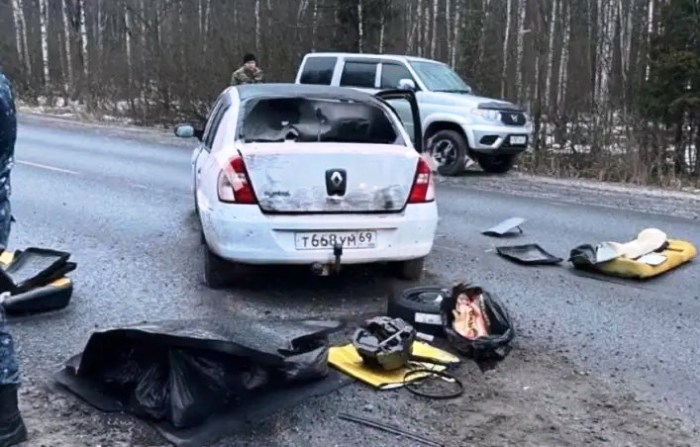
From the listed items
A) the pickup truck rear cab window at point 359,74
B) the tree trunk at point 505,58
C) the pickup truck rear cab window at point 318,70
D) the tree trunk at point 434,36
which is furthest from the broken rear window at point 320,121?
the tree trunk at point 434,36

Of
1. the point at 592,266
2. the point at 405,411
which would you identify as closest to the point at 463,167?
the point at 592,266

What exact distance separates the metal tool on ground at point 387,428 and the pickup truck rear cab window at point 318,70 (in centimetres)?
1243

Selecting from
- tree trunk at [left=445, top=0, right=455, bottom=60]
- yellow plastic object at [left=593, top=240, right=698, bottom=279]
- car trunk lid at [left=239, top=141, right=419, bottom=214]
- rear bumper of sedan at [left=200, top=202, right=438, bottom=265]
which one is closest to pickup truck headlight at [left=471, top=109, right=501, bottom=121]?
yellow plastic object at [left=593, top=240, right=698, bottom=279]

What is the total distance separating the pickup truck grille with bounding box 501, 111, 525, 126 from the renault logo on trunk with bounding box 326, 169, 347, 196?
9497 mm

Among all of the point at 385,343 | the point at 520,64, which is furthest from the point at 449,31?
the point at 385,343

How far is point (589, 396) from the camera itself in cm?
462

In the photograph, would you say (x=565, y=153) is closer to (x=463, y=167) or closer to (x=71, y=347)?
(x=463, y=167)

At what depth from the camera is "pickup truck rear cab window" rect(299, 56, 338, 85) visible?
16266 mm

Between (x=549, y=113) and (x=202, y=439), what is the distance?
14808 mm

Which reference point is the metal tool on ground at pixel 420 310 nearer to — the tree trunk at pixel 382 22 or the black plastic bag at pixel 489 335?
the black plastic bag at pixel 489 335

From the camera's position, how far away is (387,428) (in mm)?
4141

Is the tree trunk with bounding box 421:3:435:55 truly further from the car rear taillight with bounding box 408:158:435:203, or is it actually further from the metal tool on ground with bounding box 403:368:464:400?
the metal tool on ground with bounding box 403:368:464:400

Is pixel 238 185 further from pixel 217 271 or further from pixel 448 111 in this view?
pixel 448 111

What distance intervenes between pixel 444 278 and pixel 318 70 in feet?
32.7
